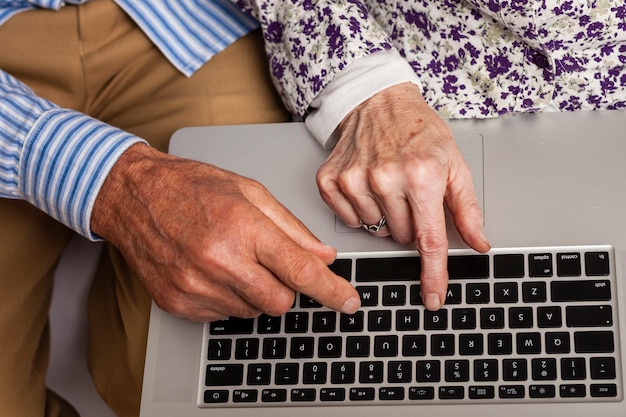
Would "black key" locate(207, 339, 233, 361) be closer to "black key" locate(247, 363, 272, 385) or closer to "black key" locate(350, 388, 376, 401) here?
"black key" locate(247, 363, 272, 385)

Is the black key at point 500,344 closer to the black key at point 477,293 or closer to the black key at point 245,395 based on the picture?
the black key at point 477,293

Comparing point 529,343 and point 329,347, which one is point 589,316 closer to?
point 529,343

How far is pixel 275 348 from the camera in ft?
2.63

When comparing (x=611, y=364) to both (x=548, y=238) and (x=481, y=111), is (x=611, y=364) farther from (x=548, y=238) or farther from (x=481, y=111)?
(x=481, y=111)

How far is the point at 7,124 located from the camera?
0.91 metres

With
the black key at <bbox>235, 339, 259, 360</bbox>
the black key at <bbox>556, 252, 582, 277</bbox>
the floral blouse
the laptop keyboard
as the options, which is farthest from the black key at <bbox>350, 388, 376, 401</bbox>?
the floral blouse

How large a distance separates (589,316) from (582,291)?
0.02 m

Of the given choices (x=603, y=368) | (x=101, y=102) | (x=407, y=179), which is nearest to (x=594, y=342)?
→ (x=603, y=368)

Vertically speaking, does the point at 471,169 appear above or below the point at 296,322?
above

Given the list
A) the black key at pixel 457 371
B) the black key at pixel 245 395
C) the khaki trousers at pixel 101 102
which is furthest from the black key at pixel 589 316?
the khaki trousers at pixel 101 102

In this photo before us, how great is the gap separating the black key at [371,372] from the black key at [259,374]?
93 millimetres

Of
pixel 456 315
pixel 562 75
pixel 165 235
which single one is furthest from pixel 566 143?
pixel 165 235

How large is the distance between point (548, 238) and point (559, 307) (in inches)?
2.8

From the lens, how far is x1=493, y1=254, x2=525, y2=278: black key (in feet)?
2.51
